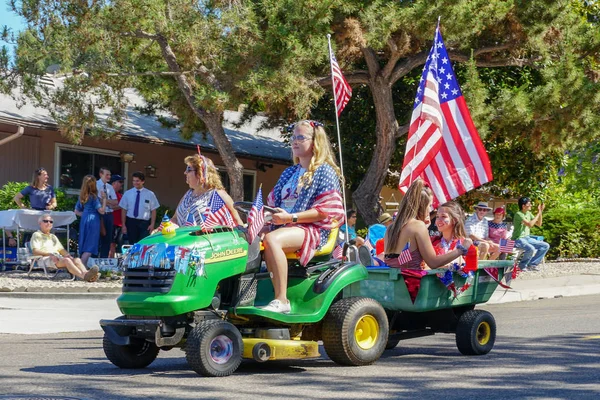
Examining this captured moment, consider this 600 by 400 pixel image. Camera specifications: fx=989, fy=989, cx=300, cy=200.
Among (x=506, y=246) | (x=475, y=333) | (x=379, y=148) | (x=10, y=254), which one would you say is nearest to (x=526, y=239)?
(x=506, y=246)

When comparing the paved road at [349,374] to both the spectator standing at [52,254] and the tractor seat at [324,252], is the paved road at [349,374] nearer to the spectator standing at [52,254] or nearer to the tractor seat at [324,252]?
the tractor seat at [324,252]

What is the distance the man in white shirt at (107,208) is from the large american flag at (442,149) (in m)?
7.46

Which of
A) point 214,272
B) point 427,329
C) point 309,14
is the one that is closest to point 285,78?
point 309,14

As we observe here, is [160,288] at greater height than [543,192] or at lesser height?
lesser

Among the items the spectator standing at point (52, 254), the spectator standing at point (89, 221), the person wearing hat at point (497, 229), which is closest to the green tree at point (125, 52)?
the spectator standing at point (89, 221)

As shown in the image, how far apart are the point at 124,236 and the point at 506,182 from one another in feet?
34.0

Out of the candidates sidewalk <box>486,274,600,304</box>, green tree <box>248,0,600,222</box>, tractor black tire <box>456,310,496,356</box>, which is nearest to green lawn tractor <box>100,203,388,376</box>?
tractor black tire <box>456,310,496,356</box>

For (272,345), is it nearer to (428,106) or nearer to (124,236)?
(428,106)

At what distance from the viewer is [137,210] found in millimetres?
17547

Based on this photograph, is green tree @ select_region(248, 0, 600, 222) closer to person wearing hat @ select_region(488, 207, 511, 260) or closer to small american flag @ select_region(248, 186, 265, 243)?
person wearing hat @ select_region(488, 207, 511, 260)

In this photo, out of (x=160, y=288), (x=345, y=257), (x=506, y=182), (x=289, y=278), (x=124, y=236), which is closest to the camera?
(x=160, y=288)

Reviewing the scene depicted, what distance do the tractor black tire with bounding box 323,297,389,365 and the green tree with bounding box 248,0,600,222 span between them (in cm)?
887

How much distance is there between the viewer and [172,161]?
25375 mm

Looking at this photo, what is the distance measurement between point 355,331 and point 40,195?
10720 millimetres
